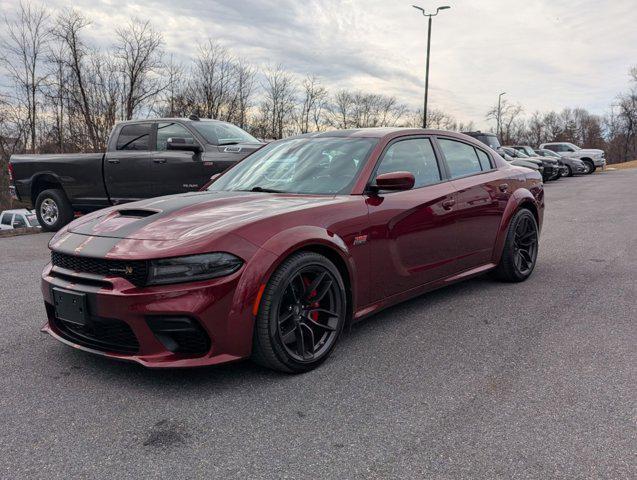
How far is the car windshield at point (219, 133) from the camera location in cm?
818

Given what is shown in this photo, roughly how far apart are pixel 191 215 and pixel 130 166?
6.01 metres

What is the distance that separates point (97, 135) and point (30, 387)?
27447mm

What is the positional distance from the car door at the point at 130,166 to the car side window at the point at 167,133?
0.61ft

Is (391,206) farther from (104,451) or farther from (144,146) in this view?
(144,146)

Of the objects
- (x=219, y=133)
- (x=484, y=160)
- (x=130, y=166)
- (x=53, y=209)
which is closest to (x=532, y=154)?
(x=219, y=133)

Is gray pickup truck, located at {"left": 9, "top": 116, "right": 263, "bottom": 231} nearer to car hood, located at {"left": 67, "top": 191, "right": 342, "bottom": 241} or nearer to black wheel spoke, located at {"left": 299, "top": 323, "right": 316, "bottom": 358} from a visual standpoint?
car hood, located at {"left": 67, "top": 191, "right": 342, "bottom": 241}

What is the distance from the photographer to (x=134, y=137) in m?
8.70

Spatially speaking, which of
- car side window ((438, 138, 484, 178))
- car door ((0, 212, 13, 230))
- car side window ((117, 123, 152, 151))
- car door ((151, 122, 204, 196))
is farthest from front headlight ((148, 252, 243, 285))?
car door ((0, 212, 13, 230))

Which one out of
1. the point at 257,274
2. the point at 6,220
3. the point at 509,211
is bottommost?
the point at 6,220

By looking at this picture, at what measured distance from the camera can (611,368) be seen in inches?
119

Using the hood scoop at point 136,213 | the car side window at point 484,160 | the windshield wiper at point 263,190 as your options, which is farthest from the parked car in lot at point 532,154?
the hood scoop at point 136,213

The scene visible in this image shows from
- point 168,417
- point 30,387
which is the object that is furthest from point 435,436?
point 30,387

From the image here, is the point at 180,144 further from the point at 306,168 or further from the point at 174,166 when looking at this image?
the point at 306,168

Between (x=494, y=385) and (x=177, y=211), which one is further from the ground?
(x=177, y=211)
